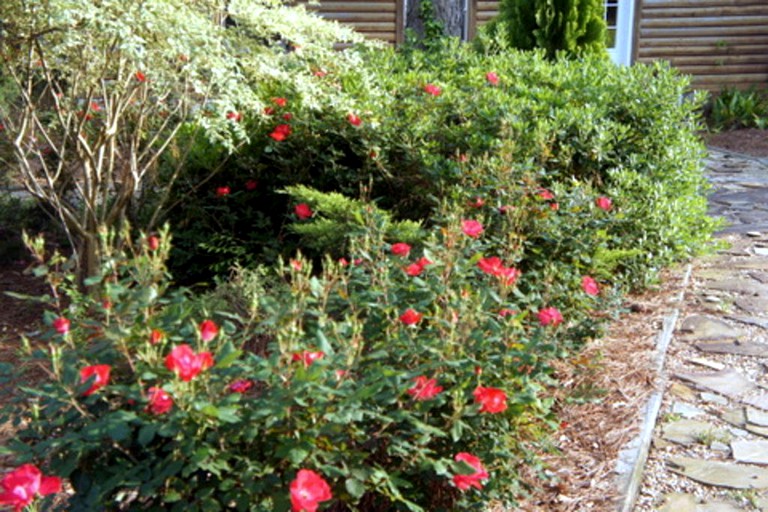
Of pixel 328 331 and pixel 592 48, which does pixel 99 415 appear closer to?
pixel 328 331

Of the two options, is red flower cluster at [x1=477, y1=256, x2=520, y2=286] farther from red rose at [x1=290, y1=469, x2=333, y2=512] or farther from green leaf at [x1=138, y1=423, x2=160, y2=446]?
green leaf at [x1=138, y1=423, x2=160, y2=446]

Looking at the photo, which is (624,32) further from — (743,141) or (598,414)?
(598,414)

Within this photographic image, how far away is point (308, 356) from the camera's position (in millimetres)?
2273

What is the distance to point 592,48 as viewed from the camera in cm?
862

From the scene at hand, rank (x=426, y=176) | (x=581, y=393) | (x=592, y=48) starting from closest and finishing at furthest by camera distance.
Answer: (x=581, y=393), (x=426, y=176), (x=592, y=48)

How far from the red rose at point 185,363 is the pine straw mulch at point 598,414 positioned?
1299 millimetres

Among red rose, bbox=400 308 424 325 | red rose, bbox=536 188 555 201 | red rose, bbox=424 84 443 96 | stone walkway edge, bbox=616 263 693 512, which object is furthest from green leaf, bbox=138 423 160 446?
red rose, bbox=424 84 443 96

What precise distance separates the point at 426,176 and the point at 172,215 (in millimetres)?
1574

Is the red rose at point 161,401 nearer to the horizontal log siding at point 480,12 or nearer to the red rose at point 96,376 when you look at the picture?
the red rose at point 96,376

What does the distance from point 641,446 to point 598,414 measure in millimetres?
324

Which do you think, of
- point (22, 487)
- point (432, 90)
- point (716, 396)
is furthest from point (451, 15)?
→ point (22, 487)

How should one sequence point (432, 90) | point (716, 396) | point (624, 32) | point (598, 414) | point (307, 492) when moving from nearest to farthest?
1. point (307, 492)
2. point (598, 414)
3. point (716, 396)
4. point (432, 90)
5. point (624, 32)

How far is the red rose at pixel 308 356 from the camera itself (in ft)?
7.41

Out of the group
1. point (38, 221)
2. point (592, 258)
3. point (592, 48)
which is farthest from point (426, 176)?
point (592, 48)
